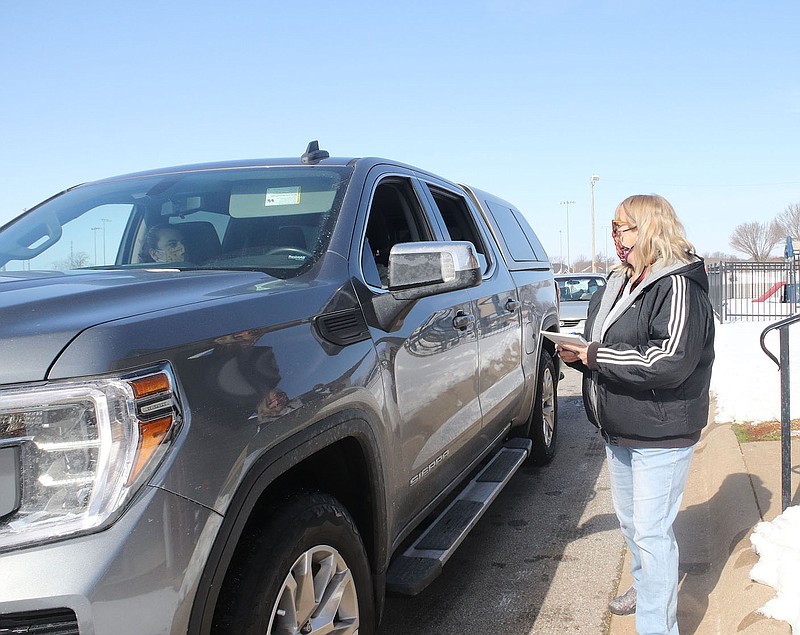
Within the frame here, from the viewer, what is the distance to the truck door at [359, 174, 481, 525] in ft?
9.31

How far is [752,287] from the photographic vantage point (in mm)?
21562

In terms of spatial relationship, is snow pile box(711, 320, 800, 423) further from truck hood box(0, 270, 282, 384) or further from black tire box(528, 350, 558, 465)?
truck hood box(0, 270, 282, 384)

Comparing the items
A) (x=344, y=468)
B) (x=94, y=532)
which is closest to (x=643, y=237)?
(x=344, y=468)

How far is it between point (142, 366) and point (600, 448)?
227 inches

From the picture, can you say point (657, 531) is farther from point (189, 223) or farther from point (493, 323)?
point (189, 223)

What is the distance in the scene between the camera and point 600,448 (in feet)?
22.4

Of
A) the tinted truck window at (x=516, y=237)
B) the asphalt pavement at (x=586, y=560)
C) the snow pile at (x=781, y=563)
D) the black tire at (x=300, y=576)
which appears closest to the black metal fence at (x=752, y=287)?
the tinted truck window at (x=516, y=237)

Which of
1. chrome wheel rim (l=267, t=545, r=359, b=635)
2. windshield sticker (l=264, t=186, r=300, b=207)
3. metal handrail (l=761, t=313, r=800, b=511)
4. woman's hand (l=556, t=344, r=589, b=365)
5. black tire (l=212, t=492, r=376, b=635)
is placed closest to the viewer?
black tire (l=212, t=492, r=376, b=635)

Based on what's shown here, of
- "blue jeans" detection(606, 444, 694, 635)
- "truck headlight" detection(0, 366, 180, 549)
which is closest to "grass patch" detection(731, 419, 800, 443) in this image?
"blue jeans" detection(606, 444, 694, 635)

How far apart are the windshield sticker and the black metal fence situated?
17.1m

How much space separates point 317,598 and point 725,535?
111 inches

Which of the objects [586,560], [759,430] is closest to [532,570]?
[586,560]

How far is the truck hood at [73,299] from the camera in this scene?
1.60m

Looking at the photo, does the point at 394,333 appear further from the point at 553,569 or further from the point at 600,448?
the point at 600,448
